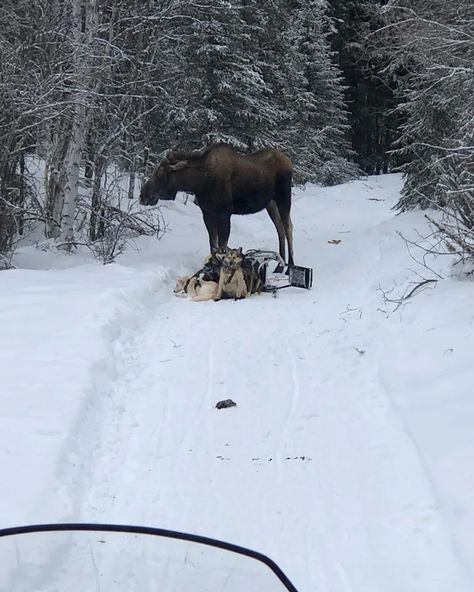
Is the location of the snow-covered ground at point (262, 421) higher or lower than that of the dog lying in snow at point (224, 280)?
lower

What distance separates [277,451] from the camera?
15.3 ft

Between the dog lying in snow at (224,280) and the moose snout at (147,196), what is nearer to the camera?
the dog lying in snow at (224,280)

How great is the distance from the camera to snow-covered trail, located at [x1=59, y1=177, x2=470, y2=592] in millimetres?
3475

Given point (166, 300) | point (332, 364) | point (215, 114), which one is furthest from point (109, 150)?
point (332, 364)

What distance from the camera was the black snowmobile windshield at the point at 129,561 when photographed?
6.39ft

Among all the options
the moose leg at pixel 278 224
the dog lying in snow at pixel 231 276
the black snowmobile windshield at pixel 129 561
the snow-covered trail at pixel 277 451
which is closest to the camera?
the black snowmobile windshield at pixel 129 561

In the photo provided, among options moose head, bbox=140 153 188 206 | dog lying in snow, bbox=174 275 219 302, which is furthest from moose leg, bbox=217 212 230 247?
dog lying in snow, bbox=174 275 219 302

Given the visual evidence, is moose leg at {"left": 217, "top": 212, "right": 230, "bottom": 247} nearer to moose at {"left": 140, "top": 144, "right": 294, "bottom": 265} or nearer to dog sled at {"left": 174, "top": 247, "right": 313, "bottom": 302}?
moose at {"left": 140, "top": 144, "right": 294, "bottom": 265}

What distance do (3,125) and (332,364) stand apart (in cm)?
642

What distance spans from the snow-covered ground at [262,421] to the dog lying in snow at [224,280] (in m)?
0.29

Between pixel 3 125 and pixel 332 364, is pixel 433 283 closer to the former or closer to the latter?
pixel 332 364

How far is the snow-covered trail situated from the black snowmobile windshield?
4.50ft

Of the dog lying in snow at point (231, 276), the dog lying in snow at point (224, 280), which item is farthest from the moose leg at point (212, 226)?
the dog lying in snow at point (231, 276)

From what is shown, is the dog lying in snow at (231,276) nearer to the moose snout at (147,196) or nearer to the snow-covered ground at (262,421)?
the snow-covered ground at (262,421)
